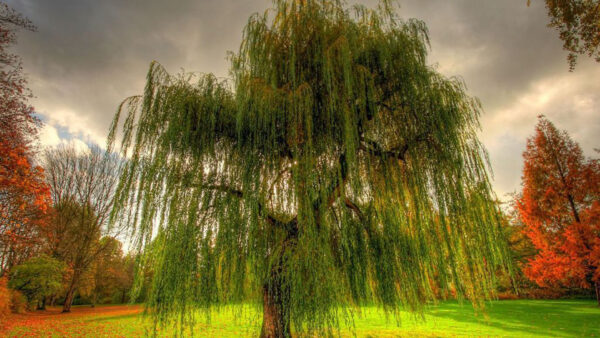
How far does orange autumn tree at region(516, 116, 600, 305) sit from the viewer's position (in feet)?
34.4

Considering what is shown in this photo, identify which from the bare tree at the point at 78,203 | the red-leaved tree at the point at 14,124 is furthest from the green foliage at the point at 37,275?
the red-leaved tree at the point at 14,124

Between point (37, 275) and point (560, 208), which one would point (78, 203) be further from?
point (560, 208)

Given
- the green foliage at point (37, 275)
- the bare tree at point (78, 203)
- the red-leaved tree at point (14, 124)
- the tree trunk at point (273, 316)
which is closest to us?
the tree trunk at point (273, 316)

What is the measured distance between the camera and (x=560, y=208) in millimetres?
11844

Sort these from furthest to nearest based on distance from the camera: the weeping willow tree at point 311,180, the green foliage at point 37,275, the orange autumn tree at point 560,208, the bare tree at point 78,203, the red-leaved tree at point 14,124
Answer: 1. the bare tree at point 78,203
2. the green foliage at point 37,275
3. the orange autumn tree at point 560,208
4. the red-leaved tree at point 14,124
5. the weeping willow tree at point 311,180

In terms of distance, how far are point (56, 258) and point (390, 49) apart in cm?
2098

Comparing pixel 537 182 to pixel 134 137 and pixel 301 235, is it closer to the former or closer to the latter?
pixel 301 235

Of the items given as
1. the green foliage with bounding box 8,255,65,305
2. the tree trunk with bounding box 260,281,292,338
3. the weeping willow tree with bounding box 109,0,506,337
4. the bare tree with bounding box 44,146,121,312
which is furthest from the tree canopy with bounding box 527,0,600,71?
the green foliage with bounding box 8,255,65,305

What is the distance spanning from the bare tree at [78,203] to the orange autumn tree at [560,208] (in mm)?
22533

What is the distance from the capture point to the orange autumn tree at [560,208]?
10.5 metres

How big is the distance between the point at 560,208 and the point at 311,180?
1462cm

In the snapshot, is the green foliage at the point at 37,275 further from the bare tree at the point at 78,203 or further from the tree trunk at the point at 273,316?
the tree trunk at the point at 273,316

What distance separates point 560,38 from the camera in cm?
403

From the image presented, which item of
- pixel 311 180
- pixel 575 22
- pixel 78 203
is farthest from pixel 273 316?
pixel 78 203
